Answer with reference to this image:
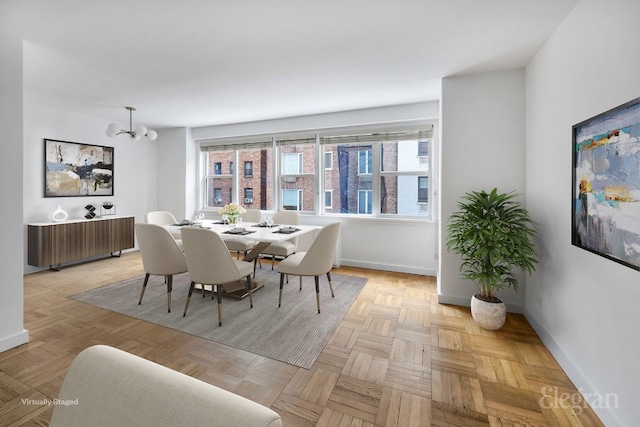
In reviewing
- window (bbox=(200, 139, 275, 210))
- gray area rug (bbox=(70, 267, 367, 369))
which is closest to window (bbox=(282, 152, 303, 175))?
window (bbox=(200, 139, 275, 210))

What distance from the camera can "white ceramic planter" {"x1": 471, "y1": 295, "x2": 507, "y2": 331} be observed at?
2.53 meters

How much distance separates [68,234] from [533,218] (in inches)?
232

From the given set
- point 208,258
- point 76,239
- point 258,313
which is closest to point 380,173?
point 258,313

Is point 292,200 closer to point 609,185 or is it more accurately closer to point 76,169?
point 76,169

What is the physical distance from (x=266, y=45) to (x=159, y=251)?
2137 millimetres

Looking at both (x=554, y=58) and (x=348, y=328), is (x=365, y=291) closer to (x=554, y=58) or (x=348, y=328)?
(x=348, y=328)

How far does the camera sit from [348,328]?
2613 mm

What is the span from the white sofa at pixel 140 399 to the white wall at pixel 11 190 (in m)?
2.35

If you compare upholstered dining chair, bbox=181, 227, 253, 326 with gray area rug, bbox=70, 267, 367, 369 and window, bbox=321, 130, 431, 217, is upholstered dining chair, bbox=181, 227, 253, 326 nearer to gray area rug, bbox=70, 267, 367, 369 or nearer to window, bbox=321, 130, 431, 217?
gray area rug, bbox=70, 267, 367, 369

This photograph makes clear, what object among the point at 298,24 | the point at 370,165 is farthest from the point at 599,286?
the point at 370,165

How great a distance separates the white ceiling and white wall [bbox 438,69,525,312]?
20 centimetres

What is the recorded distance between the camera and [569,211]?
2021mm

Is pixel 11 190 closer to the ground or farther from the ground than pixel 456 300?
farther from the ground

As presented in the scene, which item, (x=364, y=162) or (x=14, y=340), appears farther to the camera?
(x=364, y=162)
